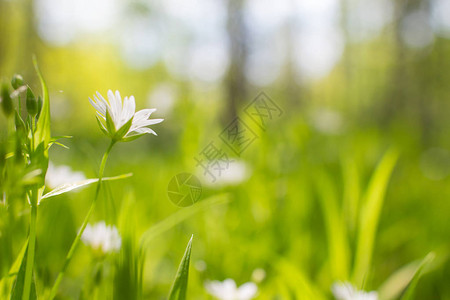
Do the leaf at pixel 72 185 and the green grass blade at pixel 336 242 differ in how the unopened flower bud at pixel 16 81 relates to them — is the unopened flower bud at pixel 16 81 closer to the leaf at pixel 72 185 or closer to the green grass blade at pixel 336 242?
the leaf at pixel 72 185

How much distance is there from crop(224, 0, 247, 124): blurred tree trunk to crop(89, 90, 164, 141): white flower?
18.2 feet

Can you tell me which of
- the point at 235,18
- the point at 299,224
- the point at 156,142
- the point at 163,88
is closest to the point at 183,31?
the point at 156,142

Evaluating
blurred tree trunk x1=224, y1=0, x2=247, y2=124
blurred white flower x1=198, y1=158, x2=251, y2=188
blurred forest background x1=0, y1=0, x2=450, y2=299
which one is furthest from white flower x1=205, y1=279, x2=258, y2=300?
blurred tree trunk x1=224, y1=0, x2=247, y2=124

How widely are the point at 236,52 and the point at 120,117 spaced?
5930 millimetres

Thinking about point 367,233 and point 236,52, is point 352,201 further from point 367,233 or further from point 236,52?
point 236,52

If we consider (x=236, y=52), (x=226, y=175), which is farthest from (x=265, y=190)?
(x=236, y=52)

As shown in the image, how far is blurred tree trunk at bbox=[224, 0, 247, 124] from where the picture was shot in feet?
19.8

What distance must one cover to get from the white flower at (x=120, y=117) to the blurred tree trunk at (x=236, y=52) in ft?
18.2

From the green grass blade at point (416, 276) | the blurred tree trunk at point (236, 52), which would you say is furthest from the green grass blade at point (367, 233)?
the blurred tree trunk at point (236, 52)

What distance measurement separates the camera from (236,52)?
6.11 metres

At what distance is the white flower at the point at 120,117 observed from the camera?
399 millimetres

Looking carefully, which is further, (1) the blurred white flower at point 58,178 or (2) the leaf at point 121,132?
(1) the blurred white flower at point 58,178

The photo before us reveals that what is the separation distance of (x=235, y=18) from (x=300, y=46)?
1395 cm

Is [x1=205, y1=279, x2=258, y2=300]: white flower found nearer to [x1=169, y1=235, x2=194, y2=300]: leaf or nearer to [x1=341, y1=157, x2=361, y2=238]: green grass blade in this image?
[x1=169, y1=235, x2=194, y2=300]: leaf
